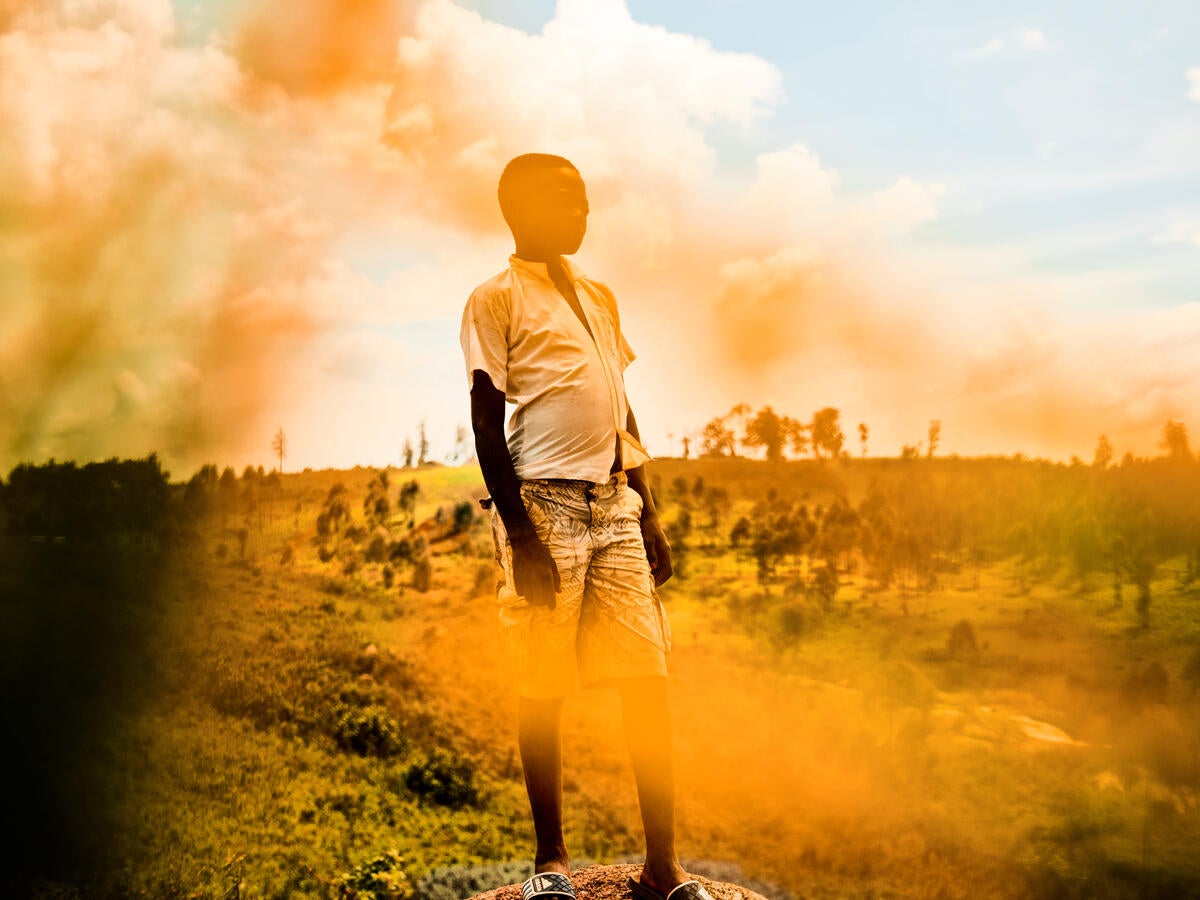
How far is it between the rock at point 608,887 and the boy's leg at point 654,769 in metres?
0.32

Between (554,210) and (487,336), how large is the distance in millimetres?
532

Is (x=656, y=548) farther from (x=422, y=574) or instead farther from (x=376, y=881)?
(x=422, y=574)

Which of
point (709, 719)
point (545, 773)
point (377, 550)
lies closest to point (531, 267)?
point (545, 773)

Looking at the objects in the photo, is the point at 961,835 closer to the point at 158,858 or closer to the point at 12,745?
the point at 158,858

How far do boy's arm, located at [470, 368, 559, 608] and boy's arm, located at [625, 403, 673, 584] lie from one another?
0.54 meters

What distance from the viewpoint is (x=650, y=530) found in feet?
11.5

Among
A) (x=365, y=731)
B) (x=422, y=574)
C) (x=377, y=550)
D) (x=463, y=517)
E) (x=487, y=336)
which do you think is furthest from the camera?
(x=463, y=517)

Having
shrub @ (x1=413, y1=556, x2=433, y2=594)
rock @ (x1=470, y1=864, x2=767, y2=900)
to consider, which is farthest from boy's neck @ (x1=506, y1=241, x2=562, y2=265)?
shrub @ (x1=413, y1=556, x2=433, y2=594)

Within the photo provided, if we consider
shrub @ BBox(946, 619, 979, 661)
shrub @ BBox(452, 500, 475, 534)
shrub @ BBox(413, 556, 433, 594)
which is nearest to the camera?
shrub @ BBox(946, 619, 979, 661)

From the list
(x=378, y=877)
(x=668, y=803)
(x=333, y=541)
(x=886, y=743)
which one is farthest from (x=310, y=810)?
(x=668, y=803)

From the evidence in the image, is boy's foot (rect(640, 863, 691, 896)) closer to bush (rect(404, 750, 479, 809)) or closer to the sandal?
the sandal

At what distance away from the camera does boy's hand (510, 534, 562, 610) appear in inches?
119

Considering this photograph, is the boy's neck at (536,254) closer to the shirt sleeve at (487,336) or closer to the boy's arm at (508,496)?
the shirt sleeve at (487,336)

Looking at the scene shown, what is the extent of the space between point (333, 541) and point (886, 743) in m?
7.84
